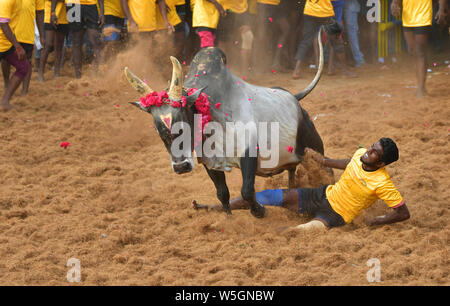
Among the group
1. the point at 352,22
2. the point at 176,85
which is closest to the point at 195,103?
the point at 176,85

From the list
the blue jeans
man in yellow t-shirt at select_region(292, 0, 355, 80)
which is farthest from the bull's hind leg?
the blue jeans

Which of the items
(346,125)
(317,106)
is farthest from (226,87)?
(317,106)

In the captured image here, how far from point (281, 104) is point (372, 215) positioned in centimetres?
117

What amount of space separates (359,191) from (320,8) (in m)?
4.92

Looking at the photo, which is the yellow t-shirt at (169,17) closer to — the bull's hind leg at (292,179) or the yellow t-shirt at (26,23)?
the yellow t-shirt at (26,23)

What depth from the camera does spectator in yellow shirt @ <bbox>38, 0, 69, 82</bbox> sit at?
8.70 m

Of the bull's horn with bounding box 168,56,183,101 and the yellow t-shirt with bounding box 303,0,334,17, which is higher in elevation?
the yellow t-shirt with bounding box 303,0,334,17

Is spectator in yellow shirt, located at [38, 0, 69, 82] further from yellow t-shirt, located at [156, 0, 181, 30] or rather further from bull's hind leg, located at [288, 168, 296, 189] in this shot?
bull's hind leg, located at [288, 168, 296, 189]

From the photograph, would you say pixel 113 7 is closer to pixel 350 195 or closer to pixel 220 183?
pixel 220 183

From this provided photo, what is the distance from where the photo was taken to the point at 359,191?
4449 mm

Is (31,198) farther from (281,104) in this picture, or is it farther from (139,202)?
(281,104)

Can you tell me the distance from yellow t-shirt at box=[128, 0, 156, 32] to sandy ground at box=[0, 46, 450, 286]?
0.49 meters

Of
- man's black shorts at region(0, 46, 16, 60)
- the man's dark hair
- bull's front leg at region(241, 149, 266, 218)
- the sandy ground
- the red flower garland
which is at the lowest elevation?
the sandy ground

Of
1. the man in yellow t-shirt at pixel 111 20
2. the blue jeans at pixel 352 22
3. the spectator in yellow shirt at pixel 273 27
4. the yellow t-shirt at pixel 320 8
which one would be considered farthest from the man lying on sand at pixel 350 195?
the blue jeans at pixel 352 22
